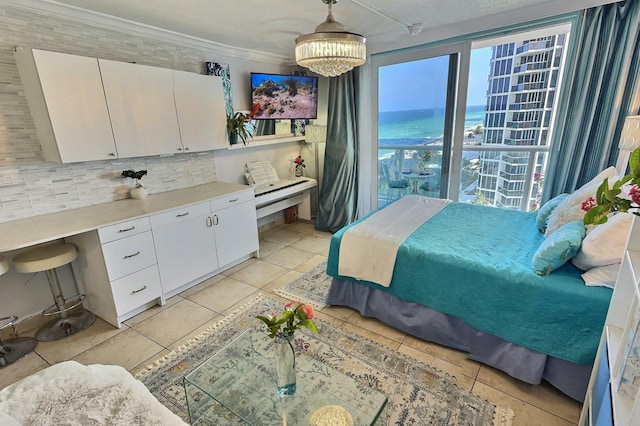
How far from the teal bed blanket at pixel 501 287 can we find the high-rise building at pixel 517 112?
1520 millimetres

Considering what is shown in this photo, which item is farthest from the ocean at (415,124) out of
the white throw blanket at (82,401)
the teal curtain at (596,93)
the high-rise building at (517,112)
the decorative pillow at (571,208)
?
the white throw blanket at (82,401)

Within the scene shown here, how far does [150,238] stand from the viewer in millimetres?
2494

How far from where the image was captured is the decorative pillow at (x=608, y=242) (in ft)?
4.93

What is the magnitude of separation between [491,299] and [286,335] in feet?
4.25

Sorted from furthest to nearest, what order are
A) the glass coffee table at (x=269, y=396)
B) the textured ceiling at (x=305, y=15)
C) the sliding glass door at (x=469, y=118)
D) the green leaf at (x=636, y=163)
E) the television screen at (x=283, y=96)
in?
the television screen at (x=283, y=96) < the sliding glass door at (x=469, y=118) < the textured ceiling at (x=305, y=15) < the glass coffee table at (x=269, y=396) < the green leaf at (x=636, y=163)

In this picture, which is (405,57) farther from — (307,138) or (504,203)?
(504,203)

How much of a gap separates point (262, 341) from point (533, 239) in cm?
205

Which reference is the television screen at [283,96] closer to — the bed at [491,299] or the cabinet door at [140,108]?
the cabinet door at [140,108]

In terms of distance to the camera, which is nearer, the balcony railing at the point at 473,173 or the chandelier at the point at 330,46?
the chandelier at the point at 330,46

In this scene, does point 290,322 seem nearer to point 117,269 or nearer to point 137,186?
point 117,269

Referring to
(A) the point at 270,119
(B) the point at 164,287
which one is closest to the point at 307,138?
(A) the point at 270,119

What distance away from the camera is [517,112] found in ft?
12.7

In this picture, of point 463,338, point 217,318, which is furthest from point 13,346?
point 463,338

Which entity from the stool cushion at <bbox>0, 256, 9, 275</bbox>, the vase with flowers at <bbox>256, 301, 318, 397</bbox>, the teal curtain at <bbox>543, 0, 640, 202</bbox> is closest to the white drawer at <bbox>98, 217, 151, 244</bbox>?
the stool cushion at <bbox>0, 256, 9, 275</bbox>
